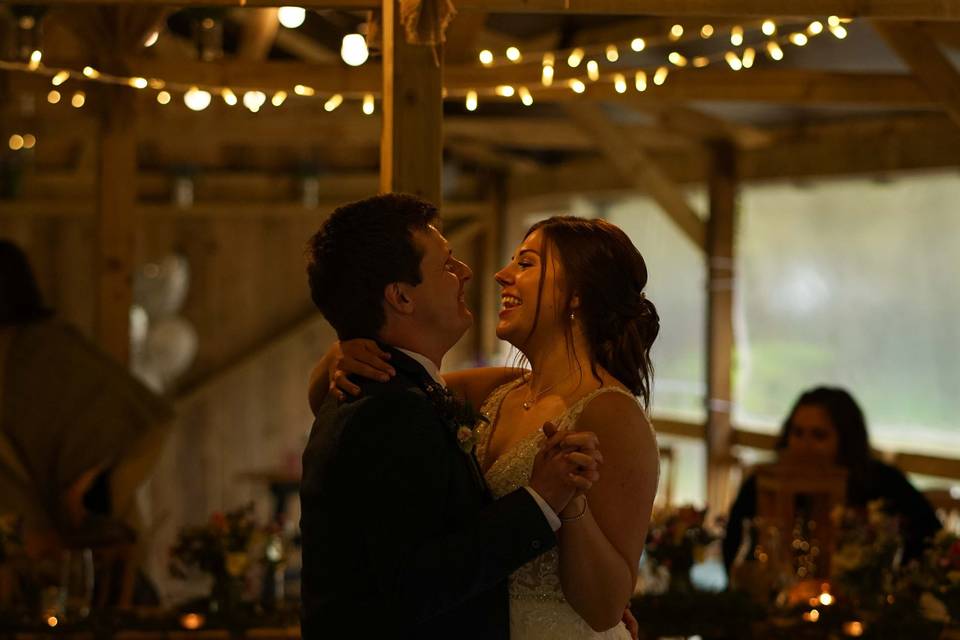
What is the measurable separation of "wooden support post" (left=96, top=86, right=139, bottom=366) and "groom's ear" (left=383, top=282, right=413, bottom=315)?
11.1 ft

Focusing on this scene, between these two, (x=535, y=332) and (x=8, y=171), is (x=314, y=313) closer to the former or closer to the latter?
(x=8, y=171)

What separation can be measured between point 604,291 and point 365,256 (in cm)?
42

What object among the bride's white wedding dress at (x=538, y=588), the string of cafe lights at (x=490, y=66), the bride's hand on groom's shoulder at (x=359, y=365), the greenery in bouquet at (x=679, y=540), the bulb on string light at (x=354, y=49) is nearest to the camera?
the bride's hand on groom's shoulder at (x=359, y=365)

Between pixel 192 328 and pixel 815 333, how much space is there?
4.12 m

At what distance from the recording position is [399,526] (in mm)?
2178

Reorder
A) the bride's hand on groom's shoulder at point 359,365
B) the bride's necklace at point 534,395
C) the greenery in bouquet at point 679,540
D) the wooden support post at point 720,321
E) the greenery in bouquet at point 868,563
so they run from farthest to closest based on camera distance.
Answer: the wooden support post at point 720,321 < the greenery in bouquet at point 679,540 < the greenery in bouquet at point 868,563 < the bride's necklace at point 534,395 < the bride's hand on groom's shoulder at point 359,365

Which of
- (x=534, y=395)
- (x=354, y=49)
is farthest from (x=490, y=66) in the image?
(x=534, y=395)

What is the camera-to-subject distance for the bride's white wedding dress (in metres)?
2.45

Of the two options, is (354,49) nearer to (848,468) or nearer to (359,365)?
(848,468)

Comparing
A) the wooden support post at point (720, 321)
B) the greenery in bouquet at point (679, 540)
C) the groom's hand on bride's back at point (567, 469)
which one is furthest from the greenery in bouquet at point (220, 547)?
the wooden support post at point (720, 321)

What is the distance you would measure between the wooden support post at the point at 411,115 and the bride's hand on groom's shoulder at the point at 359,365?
0.91 meters

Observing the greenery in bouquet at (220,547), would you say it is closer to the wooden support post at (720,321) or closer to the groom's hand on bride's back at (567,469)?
the groom's hand on bride's back at (567,469)

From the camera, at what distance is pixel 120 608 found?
3.95 m

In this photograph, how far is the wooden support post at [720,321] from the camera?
855 centimetres
